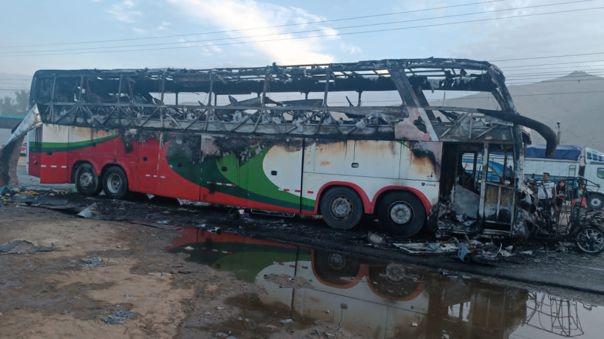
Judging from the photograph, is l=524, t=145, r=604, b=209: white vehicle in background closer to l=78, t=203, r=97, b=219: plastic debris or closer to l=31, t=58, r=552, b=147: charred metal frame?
l=31, t=58, r=552, b=147: charred metal frame

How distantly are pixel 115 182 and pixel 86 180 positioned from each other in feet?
3.33

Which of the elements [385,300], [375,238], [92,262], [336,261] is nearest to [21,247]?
[92,262]

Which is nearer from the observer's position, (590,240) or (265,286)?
(265,286)

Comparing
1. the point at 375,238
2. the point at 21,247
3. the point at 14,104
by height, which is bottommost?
the point at 21,247

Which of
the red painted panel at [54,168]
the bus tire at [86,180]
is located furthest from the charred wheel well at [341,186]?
the red painted panel at [54,168]

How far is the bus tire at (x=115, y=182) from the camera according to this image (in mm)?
12852

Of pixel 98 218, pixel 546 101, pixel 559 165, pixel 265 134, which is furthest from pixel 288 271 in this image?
pixel 546 101

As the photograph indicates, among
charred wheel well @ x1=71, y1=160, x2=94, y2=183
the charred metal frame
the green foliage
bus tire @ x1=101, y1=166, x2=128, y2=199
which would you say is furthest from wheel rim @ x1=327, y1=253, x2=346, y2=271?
the green foliage

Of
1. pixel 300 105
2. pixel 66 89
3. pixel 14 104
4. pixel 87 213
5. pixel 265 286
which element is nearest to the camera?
pixel 265 286

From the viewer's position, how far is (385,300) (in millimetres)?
5844

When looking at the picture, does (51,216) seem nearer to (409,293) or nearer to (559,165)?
(409,293)

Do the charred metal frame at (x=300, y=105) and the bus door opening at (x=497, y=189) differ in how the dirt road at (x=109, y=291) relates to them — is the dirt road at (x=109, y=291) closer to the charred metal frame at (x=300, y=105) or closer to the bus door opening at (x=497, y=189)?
the charred metal frame at (x=300, y=105)

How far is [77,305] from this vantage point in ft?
15.4

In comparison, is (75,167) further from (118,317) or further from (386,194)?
(118,317)
